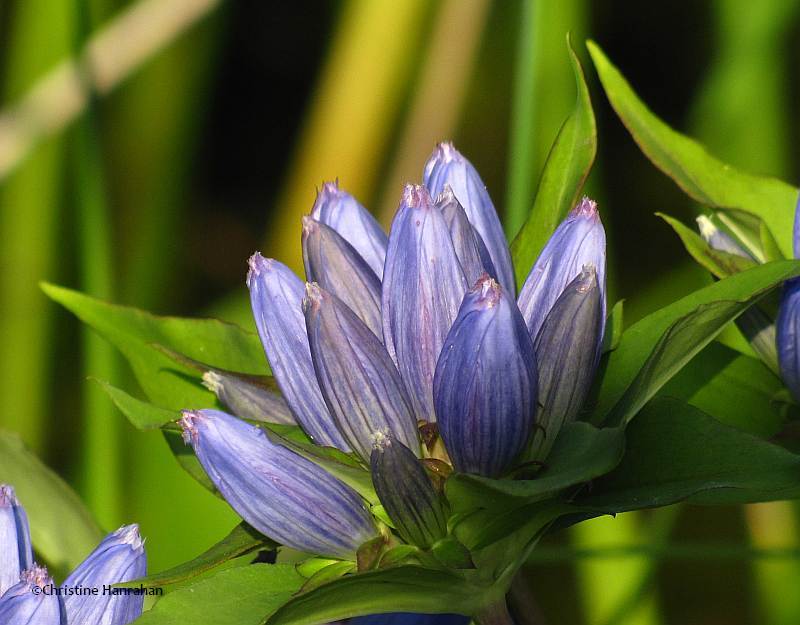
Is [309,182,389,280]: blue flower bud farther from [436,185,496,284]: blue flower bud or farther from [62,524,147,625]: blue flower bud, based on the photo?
[62,524,147,625]: blue flower bud

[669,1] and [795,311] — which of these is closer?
[795,311]

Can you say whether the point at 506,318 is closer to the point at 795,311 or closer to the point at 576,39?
the point at 795,311

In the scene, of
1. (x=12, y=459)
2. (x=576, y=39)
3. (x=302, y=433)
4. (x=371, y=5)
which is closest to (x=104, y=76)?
(x=371, y=5)

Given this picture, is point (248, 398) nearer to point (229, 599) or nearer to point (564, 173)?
point (229, 599)

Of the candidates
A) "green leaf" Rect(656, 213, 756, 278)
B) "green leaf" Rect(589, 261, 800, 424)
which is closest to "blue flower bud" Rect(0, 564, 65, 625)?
"green leaf" Rect(589, 261, 800, 424)

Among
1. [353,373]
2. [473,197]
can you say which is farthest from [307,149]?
[353,373]

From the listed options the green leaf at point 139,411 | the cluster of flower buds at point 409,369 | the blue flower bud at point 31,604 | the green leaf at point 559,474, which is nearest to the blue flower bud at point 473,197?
the cluster of flower buds at point 409,369
